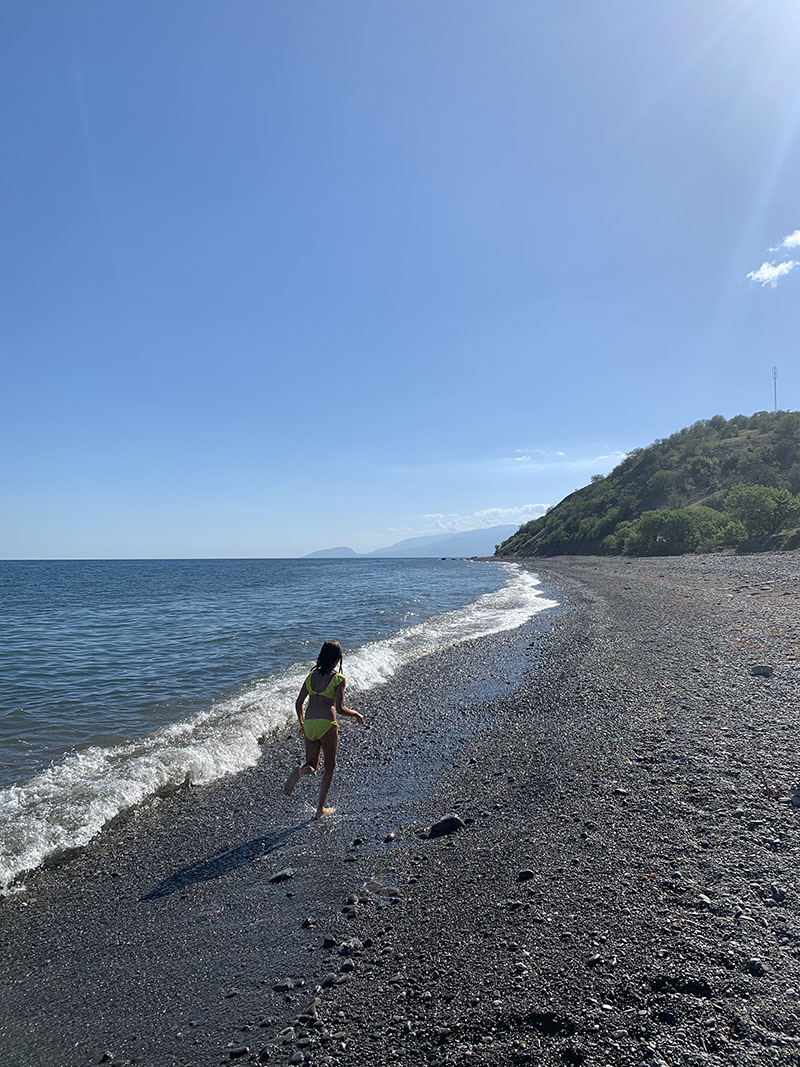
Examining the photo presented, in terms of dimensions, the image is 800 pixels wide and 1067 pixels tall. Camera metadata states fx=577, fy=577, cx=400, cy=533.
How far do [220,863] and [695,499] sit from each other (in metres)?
79.1

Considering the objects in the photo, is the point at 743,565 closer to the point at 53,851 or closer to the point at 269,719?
the point at 269,719

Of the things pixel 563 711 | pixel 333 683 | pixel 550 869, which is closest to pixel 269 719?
pixel 333 683

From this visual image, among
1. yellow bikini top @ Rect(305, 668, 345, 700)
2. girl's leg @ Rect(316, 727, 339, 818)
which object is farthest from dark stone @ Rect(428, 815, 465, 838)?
yellow bikini top @ Rect(305, 668, 345, 700)

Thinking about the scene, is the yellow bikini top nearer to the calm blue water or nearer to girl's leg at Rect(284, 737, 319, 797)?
girl's leg at Rect(284, 737, 319, 797)

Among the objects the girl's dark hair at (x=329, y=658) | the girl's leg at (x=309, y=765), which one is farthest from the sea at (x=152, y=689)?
the girl's dark hair at (x=329, y=658)

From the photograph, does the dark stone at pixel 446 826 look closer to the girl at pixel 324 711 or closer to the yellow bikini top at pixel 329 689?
the girl at pixel 324 711

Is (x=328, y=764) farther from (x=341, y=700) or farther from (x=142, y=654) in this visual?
(x=142, y=654)

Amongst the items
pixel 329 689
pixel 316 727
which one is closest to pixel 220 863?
pixel 316 727

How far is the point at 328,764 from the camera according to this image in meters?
7.48

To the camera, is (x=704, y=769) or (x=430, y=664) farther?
(x=430, y=664)

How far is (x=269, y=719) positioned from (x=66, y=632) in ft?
63.5

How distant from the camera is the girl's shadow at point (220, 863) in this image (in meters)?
5.94

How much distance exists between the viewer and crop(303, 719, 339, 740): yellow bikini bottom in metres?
7.43

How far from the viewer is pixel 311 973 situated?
14.4ft
